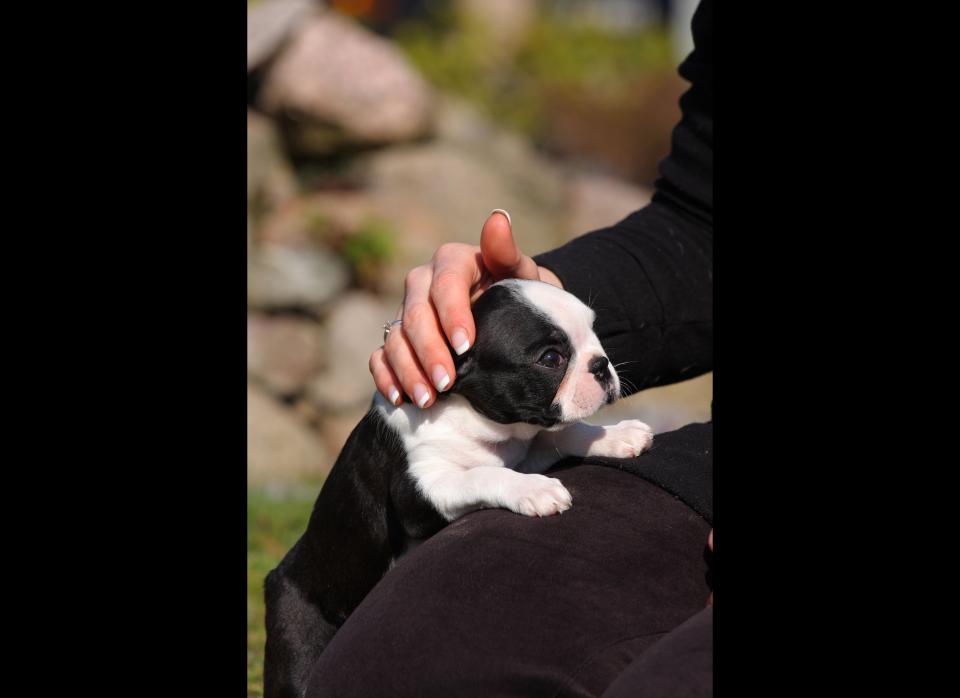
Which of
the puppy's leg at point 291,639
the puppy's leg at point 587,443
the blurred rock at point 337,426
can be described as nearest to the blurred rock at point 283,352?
the blurred rock at point 337,426

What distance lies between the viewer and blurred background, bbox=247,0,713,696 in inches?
394

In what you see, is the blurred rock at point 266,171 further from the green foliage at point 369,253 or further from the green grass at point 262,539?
the green grass at point 262,539

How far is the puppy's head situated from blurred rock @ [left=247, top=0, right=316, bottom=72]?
26.6 ft

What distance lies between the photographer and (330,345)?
10234mm

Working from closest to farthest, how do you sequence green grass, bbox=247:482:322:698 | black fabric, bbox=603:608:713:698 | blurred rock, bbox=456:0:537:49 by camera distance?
black fabric, bbox=603:608:713:698
green grass, bbox=247:482:322:698
blurred rock, bbox=456:0:537:49

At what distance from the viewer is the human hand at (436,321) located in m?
2.98

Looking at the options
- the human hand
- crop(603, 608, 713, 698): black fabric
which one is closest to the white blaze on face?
the human hand

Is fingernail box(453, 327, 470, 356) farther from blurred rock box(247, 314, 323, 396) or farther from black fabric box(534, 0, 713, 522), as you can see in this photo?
blurred rock box(247, 314, 323, 396)

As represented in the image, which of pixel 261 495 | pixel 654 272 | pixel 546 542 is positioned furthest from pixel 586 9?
pixel 546 542

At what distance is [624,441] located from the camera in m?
3.25

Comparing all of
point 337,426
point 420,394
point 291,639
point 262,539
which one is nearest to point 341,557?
point 291,639

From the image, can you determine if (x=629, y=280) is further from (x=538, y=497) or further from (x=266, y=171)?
(x=266, y=171)
